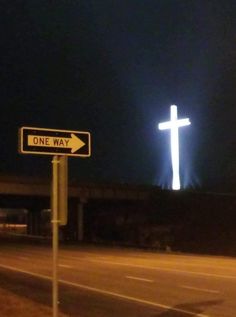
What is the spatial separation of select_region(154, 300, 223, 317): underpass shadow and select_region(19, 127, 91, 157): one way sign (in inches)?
244

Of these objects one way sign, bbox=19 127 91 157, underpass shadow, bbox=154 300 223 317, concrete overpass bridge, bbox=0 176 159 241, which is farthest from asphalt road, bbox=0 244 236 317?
concrete overpass bridge, bbox=0 176 159 241

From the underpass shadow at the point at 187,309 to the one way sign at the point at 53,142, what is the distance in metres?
6.21

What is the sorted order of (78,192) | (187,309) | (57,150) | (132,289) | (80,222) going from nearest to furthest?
(57,150), (187,309), (132,289), (78,192), (80,222)

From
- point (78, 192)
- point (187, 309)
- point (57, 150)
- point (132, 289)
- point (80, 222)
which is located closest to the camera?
point (57, 150)

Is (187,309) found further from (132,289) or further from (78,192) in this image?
(78,192)

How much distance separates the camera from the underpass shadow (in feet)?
47.1

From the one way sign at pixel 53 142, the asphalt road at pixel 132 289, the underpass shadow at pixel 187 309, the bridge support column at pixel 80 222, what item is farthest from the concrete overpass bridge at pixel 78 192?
the one way sign at pixel 53 142

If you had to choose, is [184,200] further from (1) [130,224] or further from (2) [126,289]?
(2) [126,289]

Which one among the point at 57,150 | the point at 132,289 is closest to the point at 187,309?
the point at 132,289

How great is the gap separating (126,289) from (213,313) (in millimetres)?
5662

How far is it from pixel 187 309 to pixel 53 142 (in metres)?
7.47

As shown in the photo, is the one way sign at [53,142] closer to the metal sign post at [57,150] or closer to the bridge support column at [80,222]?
the metal sign post at [57,150]

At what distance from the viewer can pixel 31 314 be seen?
12.6 m

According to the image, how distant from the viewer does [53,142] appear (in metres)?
8.89
